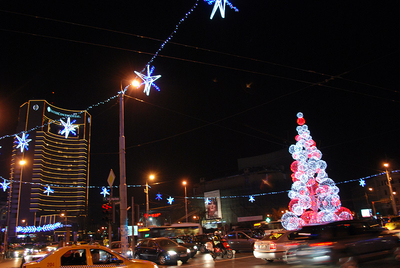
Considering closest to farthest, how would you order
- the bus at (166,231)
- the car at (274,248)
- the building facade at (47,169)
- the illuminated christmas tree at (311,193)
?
the car at (274,248) < the illuminated christmas tree at (311,193) < the bus at (166,231) < the building facade at (47,169)

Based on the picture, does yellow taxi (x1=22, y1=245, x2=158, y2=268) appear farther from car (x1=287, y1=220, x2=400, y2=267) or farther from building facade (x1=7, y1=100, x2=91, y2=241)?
building facade (x1=7, y1=100, x2=91, y2=241)

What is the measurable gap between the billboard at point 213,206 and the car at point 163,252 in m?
59.6

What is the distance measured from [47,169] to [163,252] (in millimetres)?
154155

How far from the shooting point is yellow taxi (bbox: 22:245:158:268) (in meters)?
7.57

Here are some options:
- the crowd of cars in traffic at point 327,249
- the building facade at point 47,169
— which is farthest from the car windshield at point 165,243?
the building facade at point 47,169

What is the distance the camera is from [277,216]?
222ft

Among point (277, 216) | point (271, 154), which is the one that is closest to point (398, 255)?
point (277, 216)

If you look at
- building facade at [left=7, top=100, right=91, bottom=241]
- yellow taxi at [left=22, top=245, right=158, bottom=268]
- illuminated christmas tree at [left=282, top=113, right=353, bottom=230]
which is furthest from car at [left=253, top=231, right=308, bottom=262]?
building facade at [left=7, top=100, right=91, bottom=241]

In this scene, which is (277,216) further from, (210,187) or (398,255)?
(398,255)

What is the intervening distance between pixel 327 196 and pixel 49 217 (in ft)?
465

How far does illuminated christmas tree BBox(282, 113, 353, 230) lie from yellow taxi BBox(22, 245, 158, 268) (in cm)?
1682

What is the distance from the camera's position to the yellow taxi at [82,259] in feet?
24.8

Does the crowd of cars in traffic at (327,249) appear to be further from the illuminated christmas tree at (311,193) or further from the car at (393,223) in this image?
the illuminated christmas tree at (311,193)

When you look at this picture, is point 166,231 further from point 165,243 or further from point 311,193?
point 165,243
